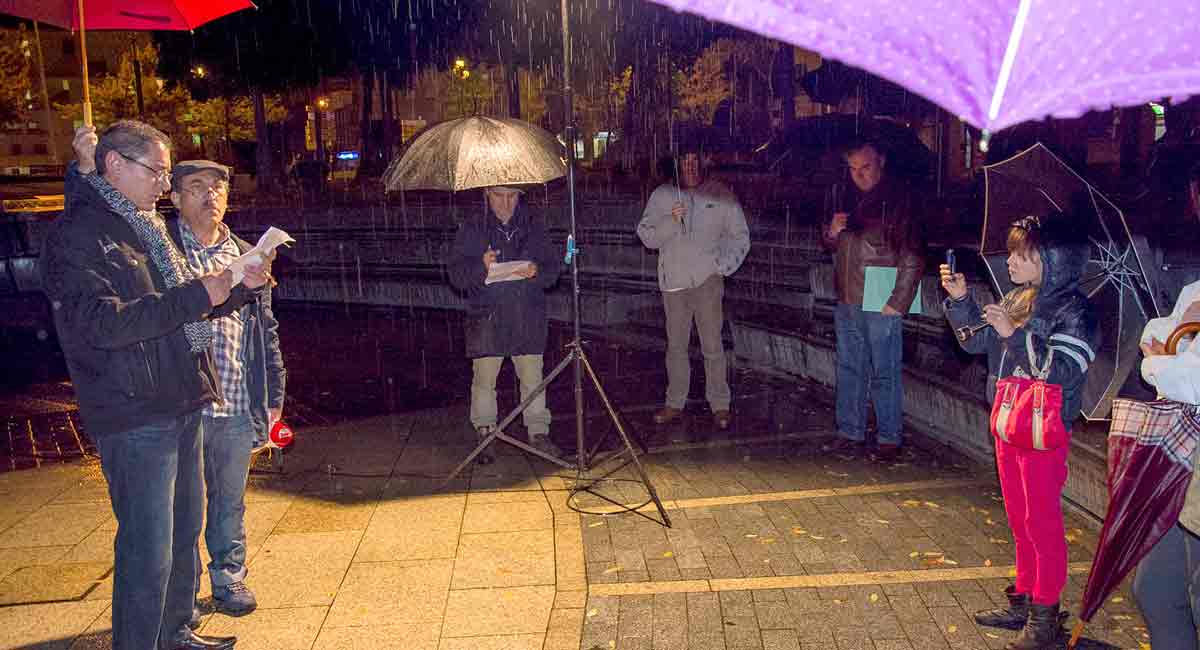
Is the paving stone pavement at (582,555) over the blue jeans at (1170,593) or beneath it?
beneath

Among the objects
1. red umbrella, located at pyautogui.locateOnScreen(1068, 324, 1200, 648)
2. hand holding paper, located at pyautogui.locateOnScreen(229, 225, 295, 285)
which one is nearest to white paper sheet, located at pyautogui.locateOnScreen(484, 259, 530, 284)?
hand holding paper, located at pyautogui.locateOnScreen(229, 225, 295, 285)

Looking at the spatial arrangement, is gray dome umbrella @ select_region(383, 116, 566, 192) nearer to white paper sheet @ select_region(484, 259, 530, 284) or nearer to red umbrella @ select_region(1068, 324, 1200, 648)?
white paper sheet @ select_region(484, 259, 530, 284)

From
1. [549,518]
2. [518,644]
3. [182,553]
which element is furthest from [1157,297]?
[182,553]

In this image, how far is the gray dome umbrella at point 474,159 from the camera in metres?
6.32

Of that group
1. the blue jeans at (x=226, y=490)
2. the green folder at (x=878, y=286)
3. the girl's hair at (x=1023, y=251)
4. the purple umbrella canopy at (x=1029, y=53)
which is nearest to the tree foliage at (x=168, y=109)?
the green folder at (x=878, y=286)

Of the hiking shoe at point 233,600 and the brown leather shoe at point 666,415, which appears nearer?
the hiking shoe at point 233,600

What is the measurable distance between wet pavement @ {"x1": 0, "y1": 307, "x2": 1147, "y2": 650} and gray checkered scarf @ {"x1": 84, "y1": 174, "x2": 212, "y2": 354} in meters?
1.50

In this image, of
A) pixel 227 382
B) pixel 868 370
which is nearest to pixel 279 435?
pixel 227 382

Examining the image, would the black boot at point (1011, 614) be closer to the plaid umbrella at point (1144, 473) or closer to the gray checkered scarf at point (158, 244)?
the plaid umbrella at point (1144, 473)

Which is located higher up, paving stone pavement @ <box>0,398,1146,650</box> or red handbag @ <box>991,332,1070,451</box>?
red handbag @ <box>991,332,1070,451</box>

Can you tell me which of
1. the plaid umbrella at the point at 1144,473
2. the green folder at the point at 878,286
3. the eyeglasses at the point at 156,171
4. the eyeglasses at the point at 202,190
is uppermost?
the eyeglasses at the point at 156,171

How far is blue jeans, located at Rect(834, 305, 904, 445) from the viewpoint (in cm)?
701

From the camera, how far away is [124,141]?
11.8 ft

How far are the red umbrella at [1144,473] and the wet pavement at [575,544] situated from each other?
97 cm
